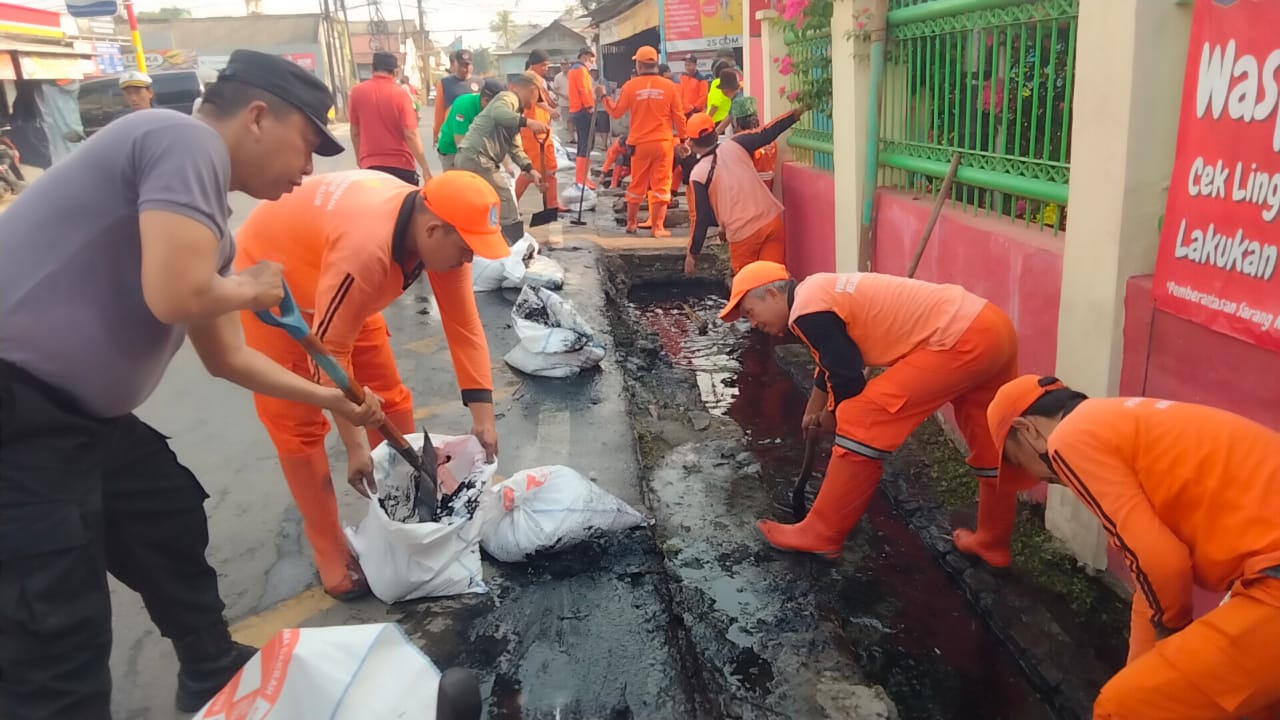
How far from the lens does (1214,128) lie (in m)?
2.18

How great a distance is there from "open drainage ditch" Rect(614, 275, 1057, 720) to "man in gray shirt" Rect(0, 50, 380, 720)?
1.77 meters

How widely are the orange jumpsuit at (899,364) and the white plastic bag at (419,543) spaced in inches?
50.6

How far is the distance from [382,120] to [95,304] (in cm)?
577

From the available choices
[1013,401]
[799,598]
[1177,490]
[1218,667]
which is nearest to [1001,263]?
[1013,401]

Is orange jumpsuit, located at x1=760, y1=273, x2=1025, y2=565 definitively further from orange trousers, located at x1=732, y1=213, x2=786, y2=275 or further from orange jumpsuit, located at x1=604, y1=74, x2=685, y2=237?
orange jumpsuit, located at x1=604, y1=74, x2=685, y2=237

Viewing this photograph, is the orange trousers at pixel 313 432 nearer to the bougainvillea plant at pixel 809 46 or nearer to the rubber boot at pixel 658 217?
the bougainvillea plant at pixel 809 46

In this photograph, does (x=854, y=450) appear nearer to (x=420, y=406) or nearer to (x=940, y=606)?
(x=940, y=606)

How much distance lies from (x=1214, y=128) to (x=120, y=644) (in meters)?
3.55

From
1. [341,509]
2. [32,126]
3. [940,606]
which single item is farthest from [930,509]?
[32,126]

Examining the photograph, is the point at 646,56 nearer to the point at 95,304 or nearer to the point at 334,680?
the point at 95,304

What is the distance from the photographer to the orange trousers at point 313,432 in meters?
2.74

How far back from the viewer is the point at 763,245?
21.0 ft

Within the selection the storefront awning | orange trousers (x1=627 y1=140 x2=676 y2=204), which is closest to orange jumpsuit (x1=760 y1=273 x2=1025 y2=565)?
orange trousers (x1=627 y1=140 x2=676 y2=204)

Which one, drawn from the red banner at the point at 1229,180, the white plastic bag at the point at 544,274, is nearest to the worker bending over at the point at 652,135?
the white plastic bag at the point at 544,274
